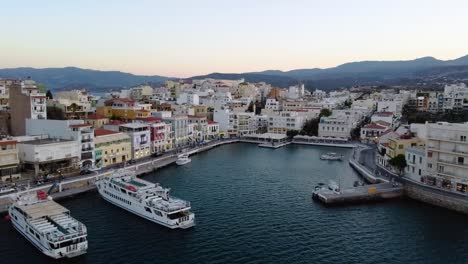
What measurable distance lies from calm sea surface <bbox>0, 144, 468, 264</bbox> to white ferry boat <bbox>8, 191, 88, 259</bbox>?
1.67 feet

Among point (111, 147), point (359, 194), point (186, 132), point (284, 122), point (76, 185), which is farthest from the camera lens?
point (284, 122)

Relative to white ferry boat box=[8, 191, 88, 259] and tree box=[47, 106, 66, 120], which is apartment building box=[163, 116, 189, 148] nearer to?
tree box=[47, 106, 66, 120]

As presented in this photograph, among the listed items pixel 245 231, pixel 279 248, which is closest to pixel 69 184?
pixel 245 231

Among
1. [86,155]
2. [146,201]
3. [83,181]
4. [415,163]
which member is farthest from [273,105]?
[146,201]

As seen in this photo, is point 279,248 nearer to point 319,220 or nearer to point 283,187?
point 319,220

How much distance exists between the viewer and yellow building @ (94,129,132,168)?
131 ft

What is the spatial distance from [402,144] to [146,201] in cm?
2377

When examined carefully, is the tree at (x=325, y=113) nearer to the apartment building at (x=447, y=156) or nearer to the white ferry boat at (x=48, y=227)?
the apartment building at (x=447, y=156)

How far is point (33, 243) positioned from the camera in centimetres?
2188

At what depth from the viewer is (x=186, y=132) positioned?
57.6 m

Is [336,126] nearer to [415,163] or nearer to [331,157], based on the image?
[331,157]

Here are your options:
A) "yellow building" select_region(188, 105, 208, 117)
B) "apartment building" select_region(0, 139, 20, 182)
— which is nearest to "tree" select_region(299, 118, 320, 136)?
"yellow building" select_region(188, 105, 208, 117)

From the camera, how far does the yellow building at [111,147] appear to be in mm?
39875

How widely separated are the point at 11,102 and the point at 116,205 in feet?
79.2
